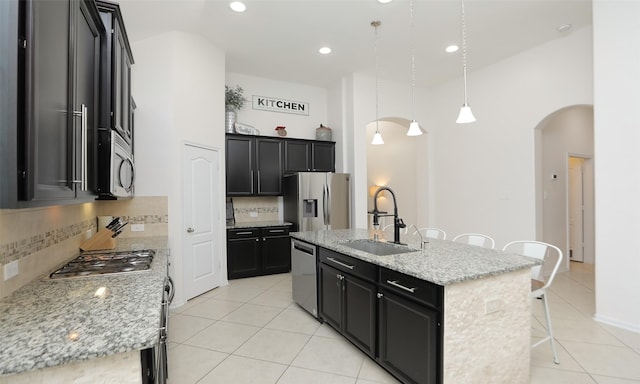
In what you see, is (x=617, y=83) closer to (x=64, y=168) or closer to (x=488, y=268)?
(x=488, y=268)

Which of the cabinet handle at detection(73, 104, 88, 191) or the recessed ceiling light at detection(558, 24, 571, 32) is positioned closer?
the cabinet handle at detection(73, 104, 88, 191)

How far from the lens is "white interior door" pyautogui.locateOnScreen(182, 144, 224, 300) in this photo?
3.95 m

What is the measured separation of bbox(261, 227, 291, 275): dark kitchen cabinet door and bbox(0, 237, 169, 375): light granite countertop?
10.4 feet

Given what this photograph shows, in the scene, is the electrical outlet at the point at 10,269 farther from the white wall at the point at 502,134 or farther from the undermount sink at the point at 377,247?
the white wall at the point at 502,134

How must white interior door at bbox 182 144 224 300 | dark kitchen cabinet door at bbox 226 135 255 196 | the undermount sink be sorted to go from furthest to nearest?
1. dark kitchen cabinet door at bbox 226 135 255 196
2. white interior door at bbox 182 144 224 300
3. the undermount sink

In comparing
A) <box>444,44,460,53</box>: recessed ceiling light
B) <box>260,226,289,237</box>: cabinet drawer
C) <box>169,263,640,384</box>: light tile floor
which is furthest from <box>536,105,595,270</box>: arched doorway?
<box>260,226,289,237</box>: cabinet drawer

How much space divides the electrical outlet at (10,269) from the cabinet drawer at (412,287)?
2.17m

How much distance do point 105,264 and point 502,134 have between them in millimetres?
5433

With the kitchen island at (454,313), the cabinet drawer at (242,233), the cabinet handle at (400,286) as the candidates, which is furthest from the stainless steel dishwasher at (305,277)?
the cabinet drawer at (242,233)

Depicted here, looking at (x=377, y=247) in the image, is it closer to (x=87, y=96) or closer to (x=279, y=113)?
(x=87, y=96)

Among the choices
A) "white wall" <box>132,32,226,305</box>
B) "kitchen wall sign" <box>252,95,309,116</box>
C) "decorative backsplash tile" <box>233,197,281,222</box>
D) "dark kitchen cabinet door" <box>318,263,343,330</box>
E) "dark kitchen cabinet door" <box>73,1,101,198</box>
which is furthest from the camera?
"kitchen wall sign" <box>252,95,309,116</box>

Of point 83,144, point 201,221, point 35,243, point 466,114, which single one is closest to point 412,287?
point 466,114

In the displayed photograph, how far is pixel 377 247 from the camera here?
287 cm

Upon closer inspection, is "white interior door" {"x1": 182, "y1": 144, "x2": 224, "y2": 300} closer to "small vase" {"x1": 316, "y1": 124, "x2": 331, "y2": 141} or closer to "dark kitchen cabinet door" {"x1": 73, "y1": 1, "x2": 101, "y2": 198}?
"small vase" {"x1": 316, "y1": 124, "x2": 331, "y2": 141}
